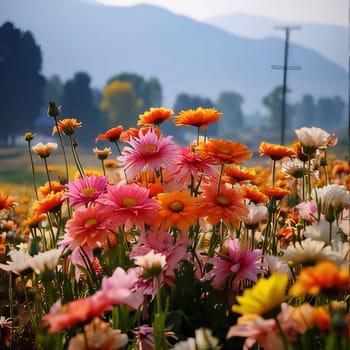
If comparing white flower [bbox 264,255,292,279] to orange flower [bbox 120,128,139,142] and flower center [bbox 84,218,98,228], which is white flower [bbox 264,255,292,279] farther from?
orange flower [bbox 120,128,139,142]

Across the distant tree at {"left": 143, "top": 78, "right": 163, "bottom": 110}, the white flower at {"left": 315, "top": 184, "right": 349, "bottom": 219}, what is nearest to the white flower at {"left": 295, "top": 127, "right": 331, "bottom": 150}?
the white flower at {"left": 315, "top": 184, "right": 349, "bottom": 219}

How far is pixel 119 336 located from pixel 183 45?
8869 cm

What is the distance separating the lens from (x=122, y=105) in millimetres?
32344

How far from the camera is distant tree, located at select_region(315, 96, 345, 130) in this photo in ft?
173

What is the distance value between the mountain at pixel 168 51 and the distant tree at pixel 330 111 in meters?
10.0

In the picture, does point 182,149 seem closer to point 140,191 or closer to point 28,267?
point 140,191

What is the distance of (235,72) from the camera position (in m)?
88.9

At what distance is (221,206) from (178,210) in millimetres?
88

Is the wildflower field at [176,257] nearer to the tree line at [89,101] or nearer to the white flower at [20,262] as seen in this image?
the white flower at [20,262]

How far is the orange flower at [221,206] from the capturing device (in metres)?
1.21

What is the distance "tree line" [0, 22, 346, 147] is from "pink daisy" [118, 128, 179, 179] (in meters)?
0.38

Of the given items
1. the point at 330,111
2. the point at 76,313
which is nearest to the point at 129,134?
the point at 76,313

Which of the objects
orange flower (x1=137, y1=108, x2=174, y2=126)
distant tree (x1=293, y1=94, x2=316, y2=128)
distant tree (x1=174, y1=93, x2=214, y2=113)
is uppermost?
orange flower (x1=137, y1=108, x2=174, y2=126)

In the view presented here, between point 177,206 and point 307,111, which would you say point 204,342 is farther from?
point 307,111
